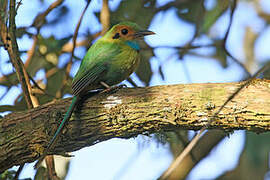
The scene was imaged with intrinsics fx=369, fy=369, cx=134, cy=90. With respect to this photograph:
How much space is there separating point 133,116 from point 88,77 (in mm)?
800

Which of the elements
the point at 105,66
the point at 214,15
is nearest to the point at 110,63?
the point at 105,66

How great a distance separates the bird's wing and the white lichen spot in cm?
32

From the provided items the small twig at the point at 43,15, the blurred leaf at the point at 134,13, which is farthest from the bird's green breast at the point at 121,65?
the small twig at the point at 43,15

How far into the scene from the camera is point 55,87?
6309mm

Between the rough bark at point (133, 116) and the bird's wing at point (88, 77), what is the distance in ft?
0.51

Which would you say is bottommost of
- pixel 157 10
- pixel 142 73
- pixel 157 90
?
pixel 157 90

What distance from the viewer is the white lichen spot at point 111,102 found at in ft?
11.5

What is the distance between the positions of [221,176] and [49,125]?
344cm

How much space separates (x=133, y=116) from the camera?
11.0 ft

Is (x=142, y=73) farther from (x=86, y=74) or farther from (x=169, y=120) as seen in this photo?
(x=169, y=120)

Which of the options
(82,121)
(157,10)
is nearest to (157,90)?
(82,121)

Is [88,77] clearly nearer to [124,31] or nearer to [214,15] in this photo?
[124,31]

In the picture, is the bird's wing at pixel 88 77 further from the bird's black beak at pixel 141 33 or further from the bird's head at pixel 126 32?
the bird's black beak at pixel 141 33

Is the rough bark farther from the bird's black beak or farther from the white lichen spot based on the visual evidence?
the bird's black beak
